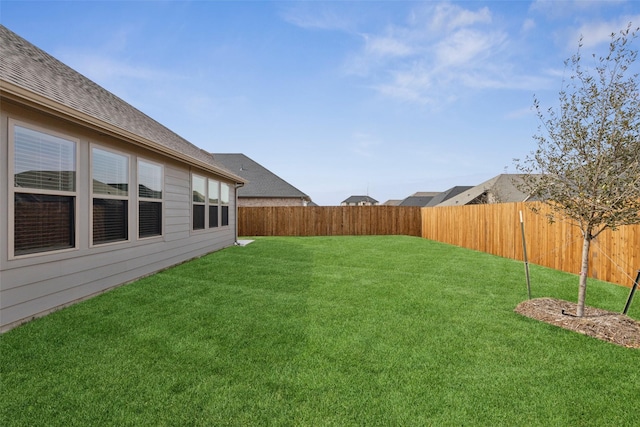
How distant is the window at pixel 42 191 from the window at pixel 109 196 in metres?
0.46

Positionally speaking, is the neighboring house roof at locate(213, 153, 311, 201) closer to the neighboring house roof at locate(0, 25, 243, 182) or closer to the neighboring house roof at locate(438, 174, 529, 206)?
the neighboring house roof at locate(0, 25, 243, 182)

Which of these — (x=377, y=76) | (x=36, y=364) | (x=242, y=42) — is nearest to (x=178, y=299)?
(x=36, y=364)

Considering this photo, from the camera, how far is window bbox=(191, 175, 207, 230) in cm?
862

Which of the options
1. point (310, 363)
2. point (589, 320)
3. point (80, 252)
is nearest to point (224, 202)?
point (80, 252)

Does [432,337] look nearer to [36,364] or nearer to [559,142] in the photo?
[559,142]

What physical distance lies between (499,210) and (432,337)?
8083 millimetres

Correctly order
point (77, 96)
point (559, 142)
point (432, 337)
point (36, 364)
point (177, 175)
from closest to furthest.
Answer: point (36, 364)
point (432, 337)
point (559, 142)
point (77, 96)
point (177, 175)

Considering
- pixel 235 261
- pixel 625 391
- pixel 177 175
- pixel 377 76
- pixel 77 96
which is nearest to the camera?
pixel 625 391

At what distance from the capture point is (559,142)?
4.30 meters

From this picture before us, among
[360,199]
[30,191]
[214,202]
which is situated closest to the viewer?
[30,191]

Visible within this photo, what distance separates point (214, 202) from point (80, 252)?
5744 mm

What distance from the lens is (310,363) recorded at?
108 inches

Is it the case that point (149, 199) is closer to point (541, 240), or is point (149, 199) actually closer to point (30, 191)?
point (30, 191)

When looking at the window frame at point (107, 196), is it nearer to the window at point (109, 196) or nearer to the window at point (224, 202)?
the window at point (109, 196)
